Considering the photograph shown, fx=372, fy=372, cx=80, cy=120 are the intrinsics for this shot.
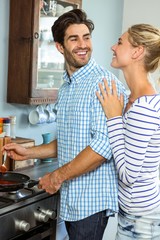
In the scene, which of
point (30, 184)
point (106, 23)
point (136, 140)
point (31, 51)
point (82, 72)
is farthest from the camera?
point (106, 23)

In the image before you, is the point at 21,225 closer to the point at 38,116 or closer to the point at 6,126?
the point at 6,126

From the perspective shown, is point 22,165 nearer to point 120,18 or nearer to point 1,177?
point 1,177

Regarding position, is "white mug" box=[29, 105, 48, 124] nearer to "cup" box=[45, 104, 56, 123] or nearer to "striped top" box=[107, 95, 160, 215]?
"cup" box=[45, 104, 56, 123]

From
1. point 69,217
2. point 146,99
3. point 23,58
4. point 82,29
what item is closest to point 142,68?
point 146,99

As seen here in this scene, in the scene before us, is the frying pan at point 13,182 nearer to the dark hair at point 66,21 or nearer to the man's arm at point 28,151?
the man's arm at point 28,151

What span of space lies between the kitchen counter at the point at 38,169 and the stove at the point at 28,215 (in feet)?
0.76

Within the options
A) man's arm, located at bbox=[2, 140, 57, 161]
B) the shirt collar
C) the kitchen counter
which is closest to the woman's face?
the shirt collar

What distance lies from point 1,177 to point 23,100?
525mm

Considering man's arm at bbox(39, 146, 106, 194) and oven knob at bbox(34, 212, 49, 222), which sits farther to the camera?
oven knob at bbox(34, 212, 49, 222)

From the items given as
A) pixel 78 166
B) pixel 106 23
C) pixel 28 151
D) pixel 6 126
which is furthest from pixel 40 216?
pixel 106 23

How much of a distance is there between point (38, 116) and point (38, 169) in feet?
1.23

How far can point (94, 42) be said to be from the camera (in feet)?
10.2

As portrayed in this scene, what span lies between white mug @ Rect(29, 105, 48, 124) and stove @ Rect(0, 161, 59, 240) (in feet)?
2.20

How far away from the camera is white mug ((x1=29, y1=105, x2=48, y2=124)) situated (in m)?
2.44
